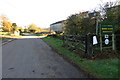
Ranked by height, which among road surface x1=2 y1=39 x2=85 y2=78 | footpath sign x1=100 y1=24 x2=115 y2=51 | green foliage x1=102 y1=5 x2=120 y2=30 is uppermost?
green foliage x1=102 y1=5 x2=120 y2=30

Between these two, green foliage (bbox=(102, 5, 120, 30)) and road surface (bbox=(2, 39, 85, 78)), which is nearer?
road surface (bbox=(2, 39, 85, 78))

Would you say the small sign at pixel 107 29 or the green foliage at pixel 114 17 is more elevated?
the green foliage at pixel 114 17

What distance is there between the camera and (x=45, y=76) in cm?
455

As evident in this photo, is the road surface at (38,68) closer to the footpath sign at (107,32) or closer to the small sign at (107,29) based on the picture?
the footpath sign at (107,32)

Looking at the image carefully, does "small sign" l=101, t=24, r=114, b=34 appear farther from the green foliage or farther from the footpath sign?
the green foliage

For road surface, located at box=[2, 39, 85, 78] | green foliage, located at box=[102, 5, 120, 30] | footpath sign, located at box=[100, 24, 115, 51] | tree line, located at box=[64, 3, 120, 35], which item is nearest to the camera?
road surface, located at box=[2, 39, 85, 78]

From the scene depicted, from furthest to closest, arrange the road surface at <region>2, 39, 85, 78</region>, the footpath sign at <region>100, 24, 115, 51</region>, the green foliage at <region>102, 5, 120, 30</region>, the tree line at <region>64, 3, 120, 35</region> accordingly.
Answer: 1. the tree line at <region>64, 3, 120, 35</region>
2. the green foliage at <region>102, 5, 120, 30</region>
3. the footpath sign at <region>100, 24, 115, 51</region>
4. the road surface at <region>2, 39, 85, 78</region>

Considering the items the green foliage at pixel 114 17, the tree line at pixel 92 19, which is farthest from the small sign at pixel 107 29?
the tree line at pixel 92 19

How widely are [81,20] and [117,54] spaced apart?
7148 millimetres

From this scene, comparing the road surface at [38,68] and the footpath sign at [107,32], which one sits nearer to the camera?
the road surface at [38,68]

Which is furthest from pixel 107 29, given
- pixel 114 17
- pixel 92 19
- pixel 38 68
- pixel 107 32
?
pixel 92 19

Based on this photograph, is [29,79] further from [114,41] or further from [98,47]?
[114,41]

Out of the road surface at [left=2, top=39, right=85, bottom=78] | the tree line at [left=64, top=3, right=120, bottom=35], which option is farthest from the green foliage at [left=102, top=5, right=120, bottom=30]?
the road surface at [left=2, top=39, right=85, bottom=78]

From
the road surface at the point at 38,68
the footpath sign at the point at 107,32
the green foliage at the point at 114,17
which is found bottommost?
the road surface at the point at 38,68
